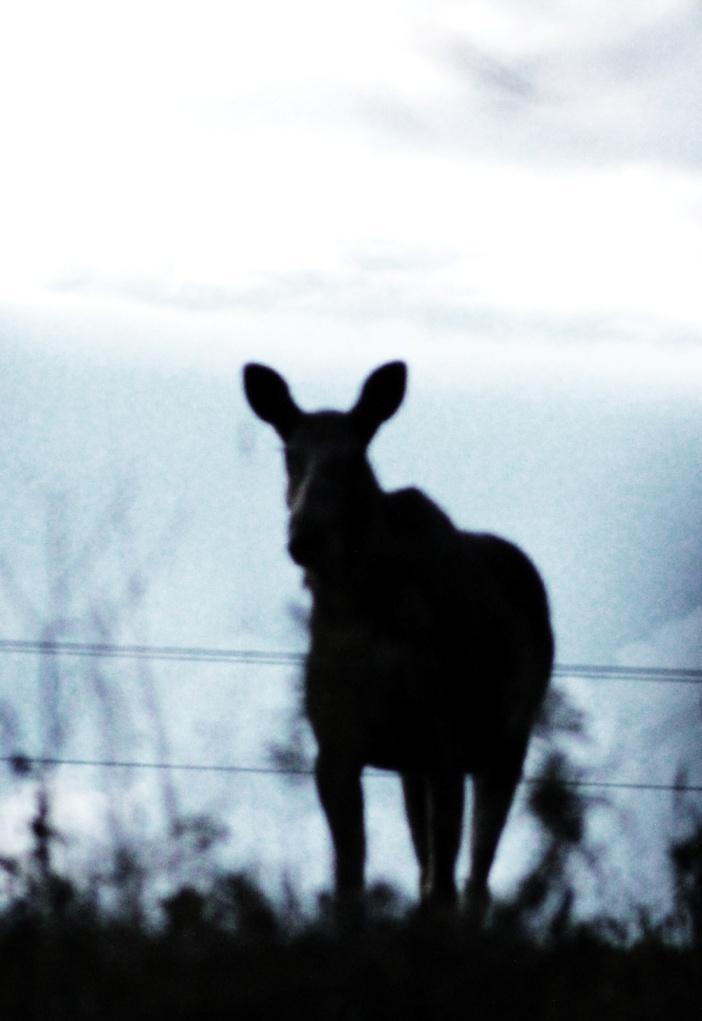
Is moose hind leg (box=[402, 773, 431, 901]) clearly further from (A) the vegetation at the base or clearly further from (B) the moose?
(A) the vegetation at the base

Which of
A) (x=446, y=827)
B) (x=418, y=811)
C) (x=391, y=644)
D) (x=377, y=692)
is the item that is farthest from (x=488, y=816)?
(x=377, y=692)

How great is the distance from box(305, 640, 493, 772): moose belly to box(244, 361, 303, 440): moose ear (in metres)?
1.12

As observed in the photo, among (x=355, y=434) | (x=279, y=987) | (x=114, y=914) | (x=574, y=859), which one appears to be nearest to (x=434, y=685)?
(x=355, y=434)

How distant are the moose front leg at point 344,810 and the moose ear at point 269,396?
4.81 ft

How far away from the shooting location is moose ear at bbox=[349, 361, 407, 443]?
7.14m

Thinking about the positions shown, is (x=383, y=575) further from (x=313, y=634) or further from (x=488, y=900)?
(x=488, y=900)

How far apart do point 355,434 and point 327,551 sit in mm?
657

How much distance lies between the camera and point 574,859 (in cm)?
470

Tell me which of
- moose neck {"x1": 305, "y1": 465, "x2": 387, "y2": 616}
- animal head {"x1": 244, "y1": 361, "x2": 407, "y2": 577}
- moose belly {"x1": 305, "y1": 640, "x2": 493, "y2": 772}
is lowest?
moose belly {"x1": 305, "y1": 640, "x2": 493, "y2": 772}

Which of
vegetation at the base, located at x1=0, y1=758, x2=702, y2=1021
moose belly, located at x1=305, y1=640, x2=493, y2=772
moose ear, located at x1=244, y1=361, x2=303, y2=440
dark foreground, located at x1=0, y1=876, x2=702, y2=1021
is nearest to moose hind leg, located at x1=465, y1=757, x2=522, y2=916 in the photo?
moose belly, located at x1=305, y1=640, x2=493, y2=772

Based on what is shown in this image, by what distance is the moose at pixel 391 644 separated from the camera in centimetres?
630

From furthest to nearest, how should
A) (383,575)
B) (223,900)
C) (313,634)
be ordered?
(383,575) < (313,634) < (223,900)

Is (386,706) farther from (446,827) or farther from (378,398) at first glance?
(378,398)

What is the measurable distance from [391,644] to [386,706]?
33cm
